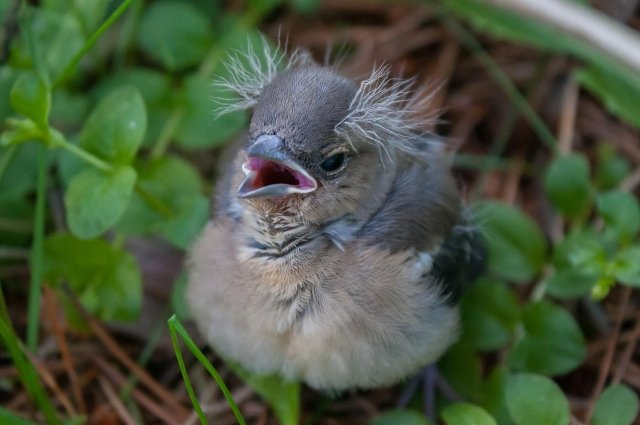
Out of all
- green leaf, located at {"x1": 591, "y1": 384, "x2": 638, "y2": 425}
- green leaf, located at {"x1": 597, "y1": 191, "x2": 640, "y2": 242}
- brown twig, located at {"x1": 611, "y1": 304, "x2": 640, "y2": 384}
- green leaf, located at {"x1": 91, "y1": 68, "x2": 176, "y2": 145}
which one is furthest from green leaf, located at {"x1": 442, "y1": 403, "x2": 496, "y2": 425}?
green leaf, located at {"x1": 91, "y1": 68, "x2": 176, "y2": 145}

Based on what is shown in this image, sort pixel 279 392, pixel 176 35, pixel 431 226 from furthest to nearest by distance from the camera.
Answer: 1. pixel 176 35
2. pixel 279 392
3. pixel 431 226

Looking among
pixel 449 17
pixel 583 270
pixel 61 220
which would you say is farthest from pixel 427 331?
pixel 449 17

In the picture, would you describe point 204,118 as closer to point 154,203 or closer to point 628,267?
point 154,203

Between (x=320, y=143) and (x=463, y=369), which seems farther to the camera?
(x=463, y=369)

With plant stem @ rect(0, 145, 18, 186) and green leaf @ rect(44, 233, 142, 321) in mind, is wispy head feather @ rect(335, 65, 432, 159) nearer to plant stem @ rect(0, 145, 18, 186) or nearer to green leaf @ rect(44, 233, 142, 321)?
green leaf @ rect(44, 233, 142, 321)

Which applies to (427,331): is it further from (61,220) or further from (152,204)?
(61,220)

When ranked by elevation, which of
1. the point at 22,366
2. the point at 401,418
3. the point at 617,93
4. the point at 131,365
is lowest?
the point at 131,365

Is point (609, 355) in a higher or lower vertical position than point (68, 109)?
higher

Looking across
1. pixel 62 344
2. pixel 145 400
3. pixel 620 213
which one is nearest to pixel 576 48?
pixel 620 213
